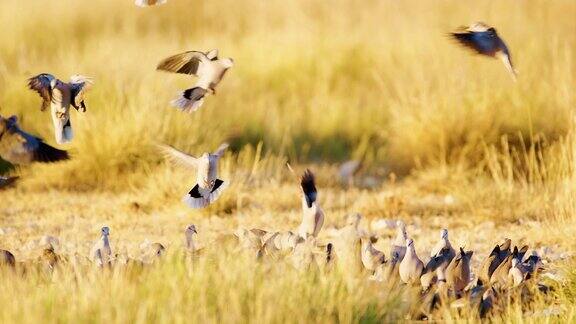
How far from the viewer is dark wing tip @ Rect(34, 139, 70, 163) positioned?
667cm

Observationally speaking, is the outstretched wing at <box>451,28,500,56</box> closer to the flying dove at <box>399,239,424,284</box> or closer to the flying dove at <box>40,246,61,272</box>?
the flying dove at <box>399,239,424,284</box>

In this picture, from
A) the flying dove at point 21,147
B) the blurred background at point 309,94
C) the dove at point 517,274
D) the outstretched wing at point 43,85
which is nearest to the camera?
the outstretched wing at point 43,85

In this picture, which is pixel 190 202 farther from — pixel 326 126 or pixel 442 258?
pixel 326 126

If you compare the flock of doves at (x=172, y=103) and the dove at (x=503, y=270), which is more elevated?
the flock of doves at (x=172, y=103)

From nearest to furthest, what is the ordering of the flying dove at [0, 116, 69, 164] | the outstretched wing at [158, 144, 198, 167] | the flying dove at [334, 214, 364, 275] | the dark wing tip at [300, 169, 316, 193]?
the flying dove at [334, 214, 364, 275], the flying dove at [0, 116, 69, 164], the outstretched wing at [158, 144, 198, 167], the dark wing tip at [300, 169, 316, 193]

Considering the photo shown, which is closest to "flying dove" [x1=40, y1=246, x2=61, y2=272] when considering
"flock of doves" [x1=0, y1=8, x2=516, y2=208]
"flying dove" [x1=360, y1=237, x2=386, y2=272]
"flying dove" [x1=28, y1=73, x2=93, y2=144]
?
"flock of doves" [x1=0, y1=8, x2=516, y2=208]

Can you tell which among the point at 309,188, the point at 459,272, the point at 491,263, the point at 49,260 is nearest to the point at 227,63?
the point at 309,188

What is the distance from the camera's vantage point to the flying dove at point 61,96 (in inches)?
248

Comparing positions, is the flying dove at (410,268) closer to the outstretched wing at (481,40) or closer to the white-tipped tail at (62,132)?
the outstretched wing at (481,40)

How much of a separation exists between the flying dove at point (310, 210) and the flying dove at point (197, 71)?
0.85 m

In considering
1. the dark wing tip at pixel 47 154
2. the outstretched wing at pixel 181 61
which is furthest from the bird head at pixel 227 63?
the dark wing tip at pixel 47 154

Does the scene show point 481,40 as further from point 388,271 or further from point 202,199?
point 202,199

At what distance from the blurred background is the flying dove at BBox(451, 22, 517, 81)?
207 centimetres

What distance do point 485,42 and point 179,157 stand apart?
1.61m
